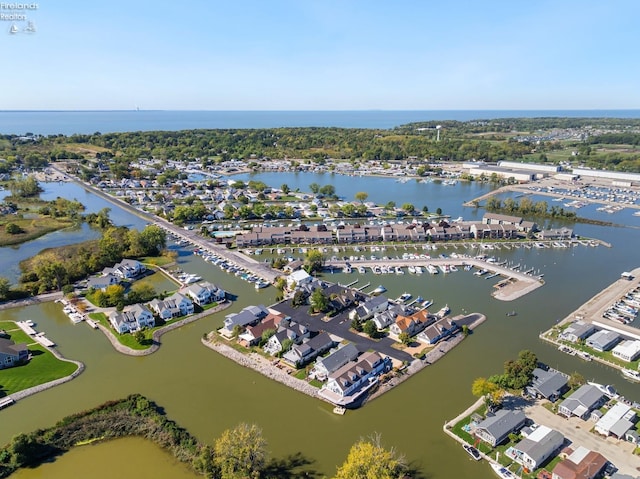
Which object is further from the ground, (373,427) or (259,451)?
(259,451)

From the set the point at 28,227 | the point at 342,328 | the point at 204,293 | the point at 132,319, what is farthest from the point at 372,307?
the point at 28,227

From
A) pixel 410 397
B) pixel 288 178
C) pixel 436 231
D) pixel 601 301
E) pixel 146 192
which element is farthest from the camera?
pixel 288 178

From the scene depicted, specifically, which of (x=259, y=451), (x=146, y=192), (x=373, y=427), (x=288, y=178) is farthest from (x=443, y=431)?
(x=288, y=178)

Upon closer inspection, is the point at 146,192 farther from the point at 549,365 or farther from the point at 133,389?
the point at 549,365

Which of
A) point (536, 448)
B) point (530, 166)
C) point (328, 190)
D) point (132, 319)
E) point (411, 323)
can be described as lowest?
point (536, 448)

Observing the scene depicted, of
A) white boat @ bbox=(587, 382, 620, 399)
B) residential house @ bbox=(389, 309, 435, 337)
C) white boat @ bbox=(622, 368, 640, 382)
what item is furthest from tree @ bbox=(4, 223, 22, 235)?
white boat @ bbox=(622, 368, 640, 382)

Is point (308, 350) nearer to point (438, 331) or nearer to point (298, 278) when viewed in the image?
point (438, 331)

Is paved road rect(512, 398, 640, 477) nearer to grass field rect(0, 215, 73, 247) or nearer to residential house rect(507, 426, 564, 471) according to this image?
residential house rect(507, 426, 564, 471)
